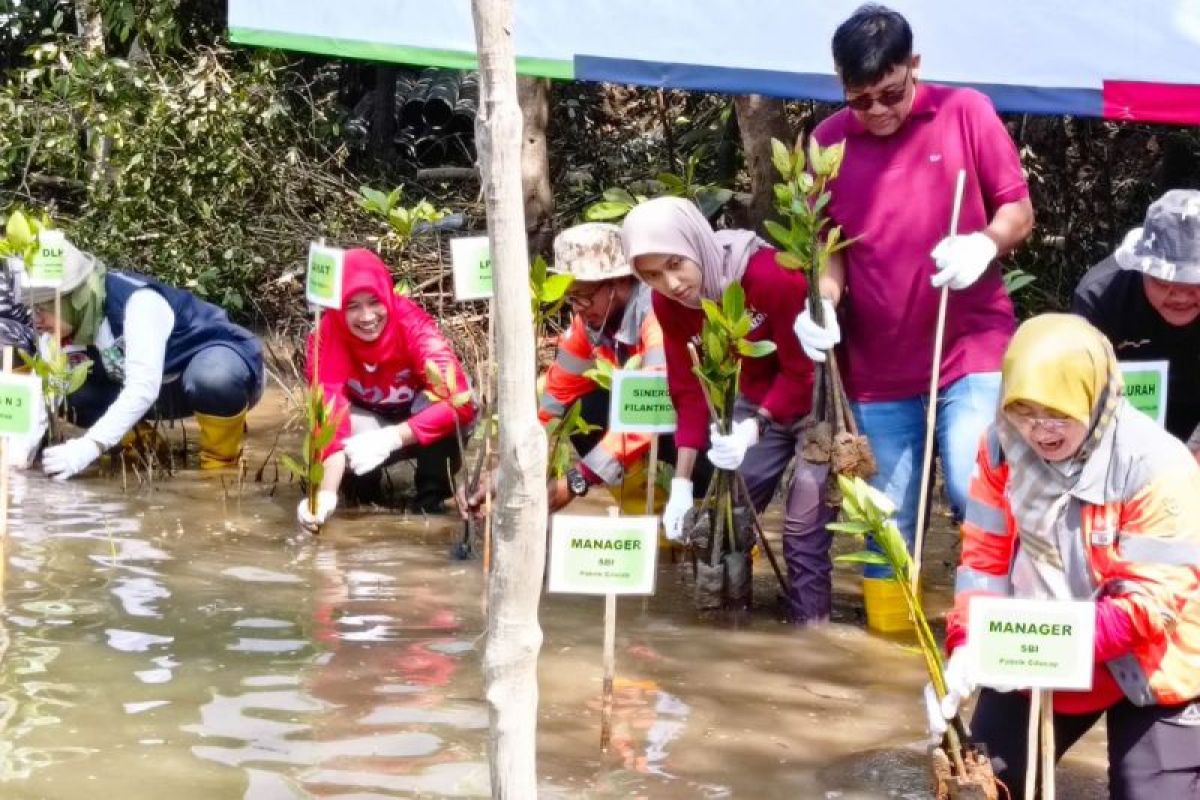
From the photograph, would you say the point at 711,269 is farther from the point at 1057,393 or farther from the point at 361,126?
the point at 361,126

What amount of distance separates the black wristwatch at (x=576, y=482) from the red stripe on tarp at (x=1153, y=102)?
2.00 meters

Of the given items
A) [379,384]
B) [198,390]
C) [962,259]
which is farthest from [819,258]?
[198,390]

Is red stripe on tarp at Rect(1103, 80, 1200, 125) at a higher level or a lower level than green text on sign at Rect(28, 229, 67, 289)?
higher

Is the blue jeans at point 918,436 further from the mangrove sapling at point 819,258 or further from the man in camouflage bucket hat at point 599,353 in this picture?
the man in camouflage bucket hat at point 599,353

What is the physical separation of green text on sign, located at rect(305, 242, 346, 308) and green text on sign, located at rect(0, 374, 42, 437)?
3.45ft

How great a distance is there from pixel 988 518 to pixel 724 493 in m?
1.73

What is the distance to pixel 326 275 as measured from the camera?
19.1 feet

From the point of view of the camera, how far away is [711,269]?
4852 mm

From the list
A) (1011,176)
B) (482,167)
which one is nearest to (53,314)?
(1011,176)

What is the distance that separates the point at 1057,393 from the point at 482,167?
1.06m

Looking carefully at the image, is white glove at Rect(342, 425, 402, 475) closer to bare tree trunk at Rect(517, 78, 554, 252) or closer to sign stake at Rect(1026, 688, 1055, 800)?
bare tree trunk at Rect(517, 78, 554, 252)

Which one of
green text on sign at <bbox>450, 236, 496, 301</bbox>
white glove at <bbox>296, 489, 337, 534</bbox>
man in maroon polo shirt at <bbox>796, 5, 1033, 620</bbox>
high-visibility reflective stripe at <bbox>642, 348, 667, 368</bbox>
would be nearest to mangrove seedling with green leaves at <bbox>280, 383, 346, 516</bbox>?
white glove at <bbox>296, 489, 337, 534</bbox>

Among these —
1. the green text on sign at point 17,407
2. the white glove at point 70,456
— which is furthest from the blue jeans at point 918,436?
the white glove at point 70,456

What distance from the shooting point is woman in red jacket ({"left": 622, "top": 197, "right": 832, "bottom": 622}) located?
15.6 ft
